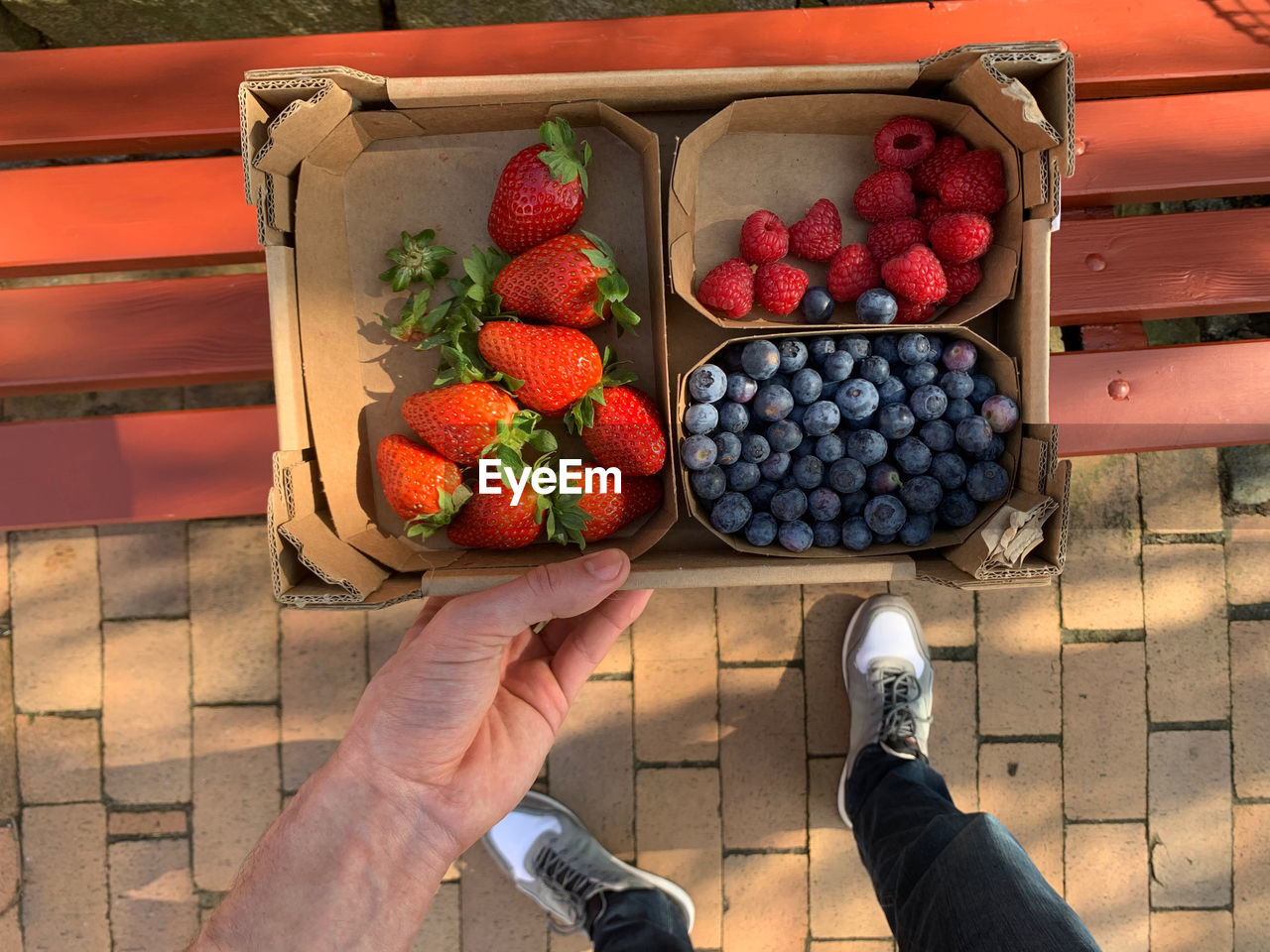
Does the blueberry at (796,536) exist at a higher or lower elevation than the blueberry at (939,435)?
lower

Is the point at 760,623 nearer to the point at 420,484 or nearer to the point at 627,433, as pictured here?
the point at 627,433

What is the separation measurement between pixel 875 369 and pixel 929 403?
4.7 inches

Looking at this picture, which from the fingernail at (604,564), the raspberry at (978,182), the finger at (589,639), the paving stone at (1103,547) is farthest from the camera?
the paving stone at (1103,547)

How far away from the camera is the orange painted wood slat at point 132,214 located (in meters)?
1.86

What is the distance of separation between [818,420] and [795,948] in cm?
157

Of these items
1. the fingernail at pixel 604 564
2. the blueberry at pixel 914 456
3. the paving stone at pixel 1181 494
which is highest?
the blueberry at pixel 914 456

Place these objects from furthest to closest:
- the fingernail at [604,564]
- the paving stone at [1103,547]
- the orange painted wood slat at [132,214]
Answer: the paving stone at [1103,547] → the orange painted wood slat at [132,214] → the fingernail at [604,564]

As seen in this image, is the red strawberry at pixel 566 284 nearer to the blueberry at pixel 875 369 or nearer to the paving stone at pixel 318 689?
the blueberry at pixel 875 369

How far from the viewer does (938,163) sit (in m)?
1.61

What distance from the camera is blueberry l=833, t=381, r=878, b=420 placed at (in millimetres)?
1517

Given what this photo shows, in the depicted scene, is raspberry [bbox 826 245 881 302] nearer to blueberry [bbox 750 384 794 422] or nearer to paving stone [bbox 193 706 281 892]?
blueberry [bbox 750 384 794 422]

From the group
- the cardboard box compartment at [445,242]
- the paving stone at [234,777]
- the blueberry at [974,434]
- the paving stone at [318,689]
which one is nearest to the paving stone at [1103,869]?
the cardboard box compartment at [445,242]

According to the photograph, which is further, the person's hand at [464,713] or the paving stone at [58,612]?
the paving stone at [58,612]

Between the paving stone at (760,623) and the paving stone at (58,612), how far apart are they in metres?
1.72
